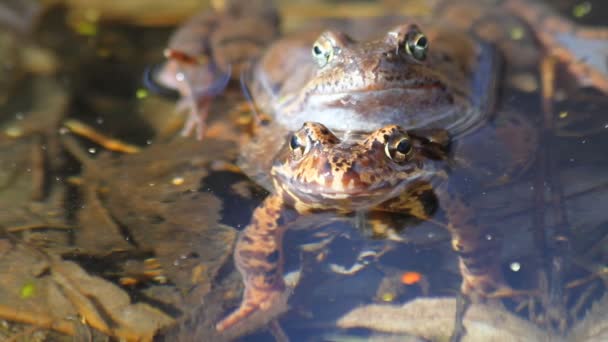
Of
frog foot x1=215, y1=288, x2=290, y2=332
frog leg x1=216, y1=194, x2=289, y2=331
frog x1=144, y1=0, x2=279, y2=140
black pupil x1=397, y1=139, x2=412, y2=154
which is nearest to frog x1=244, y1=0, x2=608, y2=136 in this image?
frog x1=144, y1=0, x2=279, y2=140

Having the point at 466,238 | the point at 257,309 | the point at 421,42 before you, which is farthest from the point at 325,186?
the point at 421,42

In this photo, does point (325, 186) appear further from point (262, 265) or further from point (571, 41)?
point (571, 41)

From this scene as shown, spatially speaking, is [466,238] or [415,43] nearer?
[466,238]

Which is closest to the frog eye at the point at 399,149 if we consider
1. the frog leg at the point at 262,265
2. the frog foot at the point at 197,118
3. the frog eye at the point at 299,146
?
the frog eye at the point at 299,146

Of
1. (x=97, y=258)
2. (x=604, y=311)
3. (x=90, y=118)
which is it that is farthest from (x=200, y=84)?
(x=604, y=311)

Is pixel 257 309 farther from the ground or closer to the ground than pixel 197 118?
closer to the ground

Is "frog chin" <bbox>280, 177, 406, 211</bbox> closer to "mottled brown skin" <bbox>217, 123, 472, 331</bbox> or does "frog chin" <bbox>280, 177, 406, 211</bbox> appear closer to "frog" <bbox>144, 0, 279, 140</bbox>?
"mottled brown skin" <bbox>217, 123, 472, 331</bbox>
